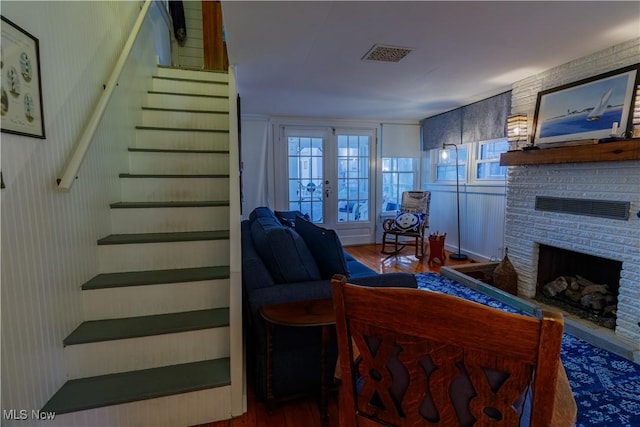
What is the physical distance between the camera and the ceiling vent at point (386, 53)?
2421mm

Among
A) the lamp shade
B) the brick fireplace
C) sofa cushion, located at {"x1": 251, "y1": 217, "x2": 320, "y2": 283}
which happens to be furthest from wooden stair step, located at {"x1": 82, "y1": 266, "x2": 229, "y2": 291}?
the lamp shade

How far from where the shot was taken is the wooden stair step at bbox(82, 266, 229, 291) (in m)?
1.74

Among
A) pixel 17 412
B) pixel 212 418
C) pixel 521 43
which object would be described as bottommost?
pixel 212 418

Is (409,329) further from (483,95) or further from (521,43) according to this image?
(483,95)

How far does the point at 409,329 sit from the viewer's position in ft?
2.26

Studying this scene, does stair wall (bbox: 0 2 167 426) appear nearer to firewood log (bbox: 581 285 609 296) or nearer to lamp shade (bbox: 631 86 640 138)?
lamp shade (bbox: 631 86 640 138)

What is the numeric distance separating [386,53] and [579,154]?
5.61 ft

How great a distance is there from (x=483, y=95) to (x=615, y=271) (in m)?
2.25

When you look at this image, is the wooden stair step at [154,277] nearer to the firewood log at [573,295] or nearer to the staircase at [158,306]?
the staircase at [158,306]

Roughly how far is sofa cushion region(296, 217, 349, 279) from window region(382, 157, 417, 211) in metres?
3.85

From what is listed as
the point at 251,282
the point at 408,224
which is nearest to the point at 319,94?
the point at 408,224

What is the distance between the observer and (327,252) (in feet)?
5.89

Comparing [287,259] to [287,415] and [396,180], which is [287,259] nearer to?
[287,415]
